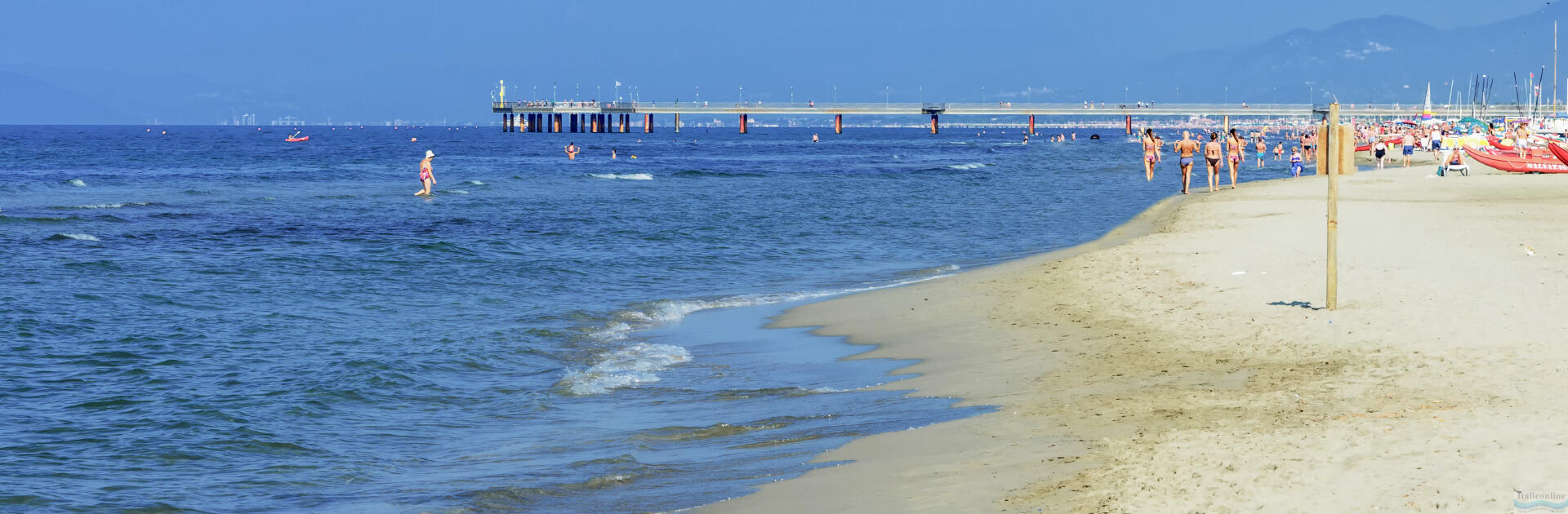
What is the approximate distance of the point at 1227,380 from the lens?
357 inches

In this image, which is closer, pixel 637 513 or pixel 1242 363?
pixel 637 513

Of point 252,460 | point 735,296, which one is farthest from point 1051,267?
point 252,460

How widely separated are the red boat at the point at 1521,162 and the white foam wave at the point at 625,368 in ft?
95.4

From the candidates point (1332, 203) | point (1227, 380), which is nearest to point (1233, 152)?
point (1332, 203)

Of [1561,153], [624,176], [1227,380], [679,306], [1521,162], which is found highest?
[1561,153]

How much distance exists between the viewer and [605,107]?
179m

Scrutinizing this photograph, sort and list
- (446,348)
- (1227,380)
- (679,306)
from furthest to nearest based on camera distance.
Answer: (679,306) → (446,348) → (1227,380)

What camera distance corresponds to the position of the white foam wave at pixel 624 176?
55456mm

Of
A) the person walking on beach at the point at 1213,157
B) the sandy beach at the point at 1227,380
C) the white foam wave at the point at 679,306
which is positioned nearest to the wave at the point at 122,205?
the white foam wave at the point at 679,306

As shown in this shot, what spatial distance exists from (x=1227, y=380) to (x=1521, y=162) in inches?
1220

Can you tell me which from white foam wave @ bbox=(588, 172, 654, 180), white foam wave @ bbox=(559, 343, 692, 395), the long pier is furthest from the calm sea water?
the long pier

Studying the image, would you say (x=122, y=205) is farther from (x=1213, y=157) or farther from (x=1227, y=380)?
(x=1227, y=380)

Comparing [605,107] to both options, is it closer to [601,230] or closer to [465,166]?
[465,166]

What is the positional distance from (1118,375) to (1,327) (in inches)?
491
